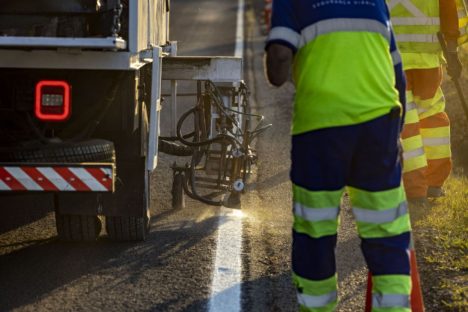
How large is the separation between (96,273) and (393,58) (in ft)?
7.35

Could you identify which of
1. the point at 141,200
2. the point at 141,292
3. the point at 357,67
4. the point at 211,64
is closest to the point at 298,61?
the point at 357,67

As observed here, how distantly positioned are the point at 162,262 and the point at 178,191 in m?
1.59

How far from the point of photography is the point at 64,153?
6.18 meters

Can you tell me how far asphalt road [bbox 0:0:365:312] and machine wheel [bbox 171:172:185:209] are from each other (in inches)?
3.9

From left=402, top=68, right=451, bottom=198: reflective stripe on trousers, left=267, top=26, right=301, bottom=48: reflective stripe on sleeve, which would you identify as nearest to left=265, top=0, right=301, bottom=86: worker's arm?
left=267, top=26, right=301, bottom=48: reflective stripe on sleeve

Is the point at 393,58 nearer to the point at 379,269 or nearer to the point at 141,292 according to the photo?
the point at 379,269

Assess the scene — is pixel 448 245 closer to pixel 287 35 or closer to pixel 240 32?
pixel 287 35

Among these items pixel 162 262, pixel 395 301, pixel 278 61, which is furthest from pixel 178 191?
pixel 395 301

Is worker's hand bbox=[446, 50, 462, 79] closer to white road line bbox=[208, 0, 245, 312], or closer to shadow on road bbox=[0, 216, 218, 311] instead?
white road line bbox=[208, 0, 245, 312]

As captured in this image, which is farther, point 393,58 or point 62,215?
point 62,215

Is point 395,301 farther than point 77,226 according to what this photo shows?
No

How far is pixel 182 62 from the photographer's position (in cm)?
834

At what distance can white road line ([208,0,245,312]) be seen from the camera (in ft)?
18.9

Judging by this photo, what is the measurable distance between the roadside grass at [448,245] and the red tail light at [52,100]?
2.17m
